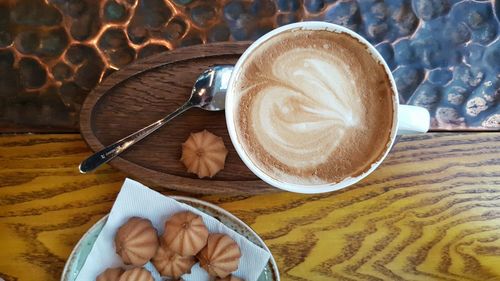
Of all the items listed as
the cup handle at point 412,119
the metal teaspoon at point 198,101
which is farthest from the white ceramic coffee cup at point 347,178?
the metal teaspoon at point 198,101

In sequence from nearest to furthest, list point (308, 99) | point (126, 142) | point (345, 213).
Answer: point (308, 99), point (126, 142), point (345, 213)

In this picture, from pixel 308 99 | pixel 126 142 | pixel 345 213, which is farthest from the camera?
pixel 345 213

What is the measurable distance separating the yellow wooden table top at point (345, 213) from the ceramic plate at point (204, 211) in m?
0.03

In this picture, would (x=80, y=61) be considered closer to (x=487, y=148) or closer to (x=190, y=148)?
(x=190, y=148)

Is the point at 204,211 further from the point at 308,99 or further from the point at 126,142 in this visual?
the point at 308,99

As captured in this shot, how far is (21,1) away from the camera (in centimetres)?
112

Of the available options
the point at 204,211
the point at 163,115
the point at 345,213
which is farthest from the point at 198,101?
the point at 345,213

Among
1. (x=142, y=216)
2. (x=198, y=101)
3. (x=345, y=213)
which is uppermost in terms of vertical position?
(x=198, y=101)

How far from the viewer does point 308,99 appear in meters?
0.89

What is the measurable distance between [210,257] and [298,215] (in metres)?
0.17

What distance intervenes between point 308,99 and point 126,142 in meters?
0.32

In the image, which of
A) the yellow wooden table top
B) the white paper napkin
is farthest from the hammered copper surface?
the white paper napkin

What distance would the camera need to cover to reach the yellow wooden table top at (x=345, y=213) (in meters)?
1.11

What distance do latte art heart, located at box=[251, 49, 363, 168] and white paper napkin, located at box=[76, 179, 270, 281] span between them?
24 centimetres
